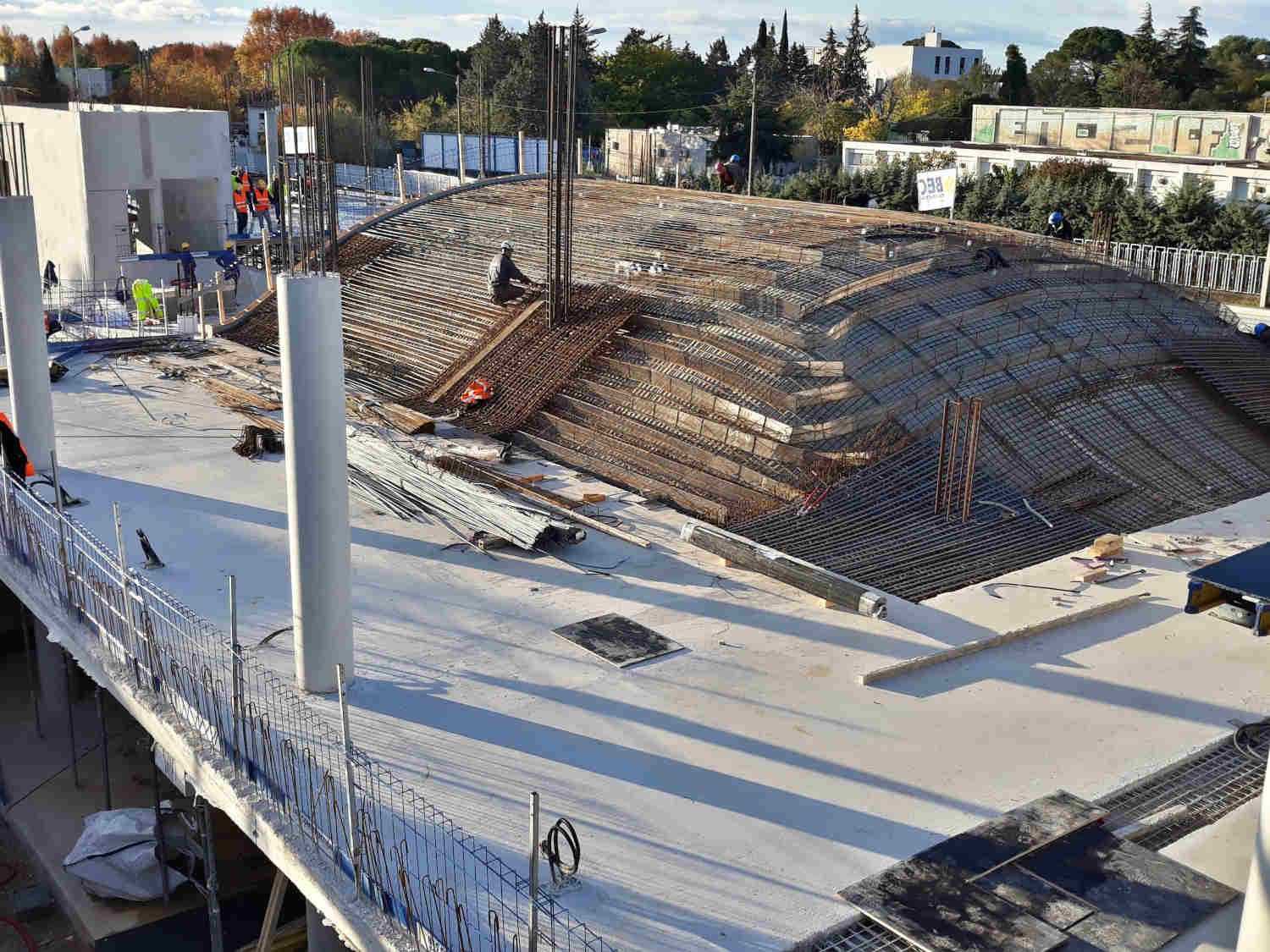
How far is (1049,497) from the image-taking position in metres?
12.7

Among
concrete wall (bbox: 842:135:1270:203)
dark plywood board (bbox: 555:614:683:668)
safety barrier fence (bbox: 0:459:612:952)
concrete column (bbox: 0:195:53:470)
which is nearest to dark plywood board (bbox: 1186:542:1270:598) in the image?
dark plywood board (bbox: 555:614:683:668)

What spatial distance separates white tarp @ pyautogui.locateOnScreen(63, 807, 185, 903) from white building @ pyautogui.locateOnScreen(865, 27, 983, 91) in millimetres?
66758

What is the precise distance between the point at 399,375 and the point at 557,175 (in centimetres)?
342

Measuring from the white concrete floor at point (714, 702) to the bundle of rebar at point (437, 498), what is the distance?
229 millimetres

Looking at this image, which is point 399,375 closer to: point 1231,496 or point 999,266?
point 999,266

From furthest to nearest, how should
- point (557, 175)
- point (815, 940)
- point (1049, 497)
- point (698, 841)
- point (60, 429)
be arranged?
1. point (557, 175)
2. point (60, 429)
3. point (1049, 497)
4. point (698, 841)
5. point (815, 940)

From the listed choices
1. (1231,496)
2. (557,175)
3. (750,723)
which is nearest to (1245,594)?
(750,723)

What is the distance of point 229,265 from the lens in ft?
93.8

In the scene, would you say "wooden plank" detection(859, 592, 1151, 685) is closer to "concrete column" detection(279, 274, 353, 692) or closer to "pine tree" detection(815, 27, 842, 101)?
"concrete column" detection(279, 274, 353, 692)

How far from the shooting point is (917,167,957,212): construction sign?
62.6 ft

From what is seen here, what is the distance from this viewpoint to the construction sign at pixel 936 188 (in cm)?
1908

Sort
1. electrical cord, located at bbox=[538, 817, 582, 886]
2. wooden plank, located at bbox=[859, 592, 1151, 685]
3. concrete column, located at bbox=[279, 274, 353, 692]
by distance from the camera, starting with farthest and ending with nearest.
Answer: wooden plank, located at bbox=[859, 592, 1151, 685]
concrete column, located at bbox=[279, 274, 353, 692]
electrical cord, located at bbox=[538, 817, 582, 886]

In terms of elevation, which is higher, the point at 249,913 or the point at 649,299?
the point at 649,299

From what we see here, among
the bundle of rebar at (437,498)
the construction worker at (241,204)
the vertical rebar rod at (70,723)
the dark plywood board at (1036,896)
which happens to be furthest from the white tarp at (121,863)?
the construction worker at (241,204)
